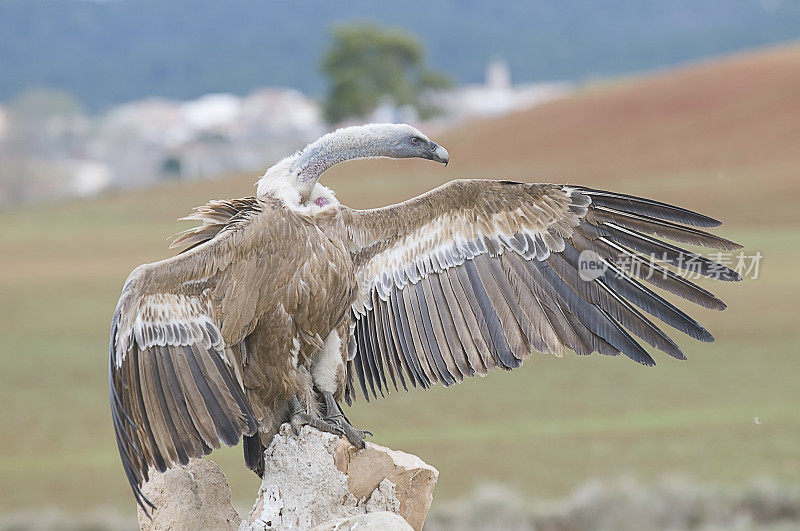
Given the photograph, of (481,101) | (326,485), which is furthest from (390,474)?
(481,101)

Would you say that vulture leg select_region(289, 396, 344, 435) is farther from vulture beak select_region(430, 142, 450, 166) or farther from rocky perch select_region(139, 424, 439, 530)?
vulture beak select_region(430, 142, 450, 166)

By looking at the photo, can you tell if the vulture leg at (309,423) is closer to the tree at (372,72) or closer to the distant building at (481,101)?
the tree at (372,72)

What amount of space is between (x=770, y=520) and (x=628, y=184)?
34703 millimetres

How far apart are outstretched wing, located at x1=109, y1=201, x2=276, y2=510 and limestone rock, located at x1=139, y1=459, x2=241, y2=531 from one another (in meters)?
0.66

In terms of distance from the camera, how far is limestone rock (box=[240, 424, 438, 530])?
5184 mm

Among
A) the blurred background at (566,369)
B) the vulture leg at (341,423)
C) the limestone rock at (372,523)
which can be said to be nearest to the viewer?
the limestone rock at (372,523)

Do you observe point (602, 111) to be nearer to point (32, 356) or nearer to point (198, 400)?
point (32, 356)

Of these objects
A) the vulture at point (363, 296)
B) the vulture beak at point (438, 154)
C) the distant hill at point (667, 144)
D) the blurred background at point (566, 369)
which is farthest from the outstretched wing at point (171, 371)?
the distant hill at point (667, 144)

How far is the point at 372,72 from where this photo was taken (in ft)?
261

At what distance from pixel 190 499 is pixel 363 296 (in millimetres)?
1428

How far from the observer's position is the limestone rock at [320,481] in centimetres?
518

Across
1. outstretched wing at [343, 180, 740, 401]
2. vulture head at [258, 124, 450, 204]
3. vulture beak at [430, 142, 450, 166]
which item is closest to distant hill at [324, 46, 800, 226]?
outstretched wing at [343, 180, 740, 401]

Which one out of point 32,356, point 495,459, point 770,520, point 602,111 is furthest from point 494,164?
point 770,520

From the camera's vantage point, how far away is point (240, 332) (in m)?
4.99
